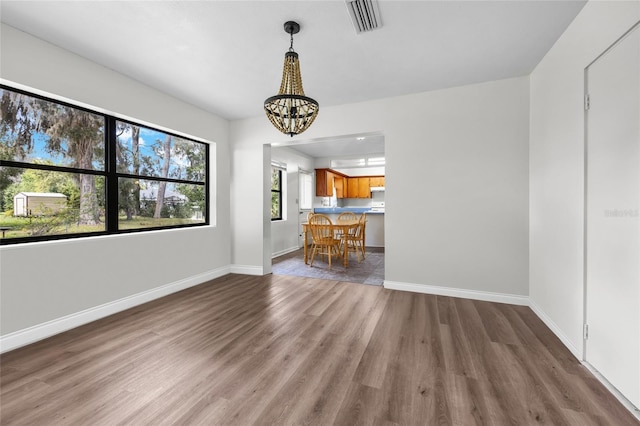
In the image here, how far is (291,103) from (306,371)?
5.98 feet

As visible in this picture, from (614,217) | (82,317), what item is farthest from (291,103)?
(82,317)

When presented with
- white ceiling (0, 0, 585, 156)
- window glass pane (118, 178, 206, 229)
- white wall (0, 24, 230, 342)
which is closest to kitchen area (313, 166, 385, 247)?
window glass pane (118, 178, 206, 229)

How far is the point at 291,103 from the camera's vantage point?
6.18 ft

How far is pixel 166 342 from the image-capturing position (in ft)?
6.95

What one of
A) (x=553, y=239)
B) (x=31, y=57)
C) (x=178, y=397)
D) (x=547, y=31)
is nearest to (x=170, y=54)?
(x=31, y=57)

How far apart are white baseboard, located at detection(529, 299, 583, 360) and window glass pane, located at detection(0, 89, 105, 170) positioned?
439 cm

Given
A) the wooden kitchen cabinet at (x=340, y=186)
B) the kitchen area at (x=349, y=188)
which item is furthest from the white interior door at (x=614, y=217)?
the wooden kitchen cabinet at (x=340, y=186)

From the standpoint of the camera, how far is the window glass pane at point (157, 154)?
2965mm

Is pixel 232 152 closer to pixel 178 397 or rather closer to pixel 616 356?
pixel 178 397

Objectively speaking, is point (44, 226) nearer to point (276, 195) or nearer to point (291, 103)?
point (291, 103)

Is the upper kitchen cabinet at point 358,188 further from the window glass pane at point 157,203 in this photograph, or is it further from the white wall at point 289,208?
the window glass pane at point 157,203

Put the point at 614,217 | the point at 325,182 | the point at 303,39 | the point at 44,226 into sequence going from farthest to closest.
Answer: the point at 325,182 < the point at 44,226 < the point at 303,39 < the point at 614,217

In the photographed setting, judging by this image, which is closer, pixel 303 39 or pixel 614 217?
pixel 614 217

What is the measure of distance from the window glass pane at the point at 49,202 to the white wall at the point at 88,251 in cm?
19
